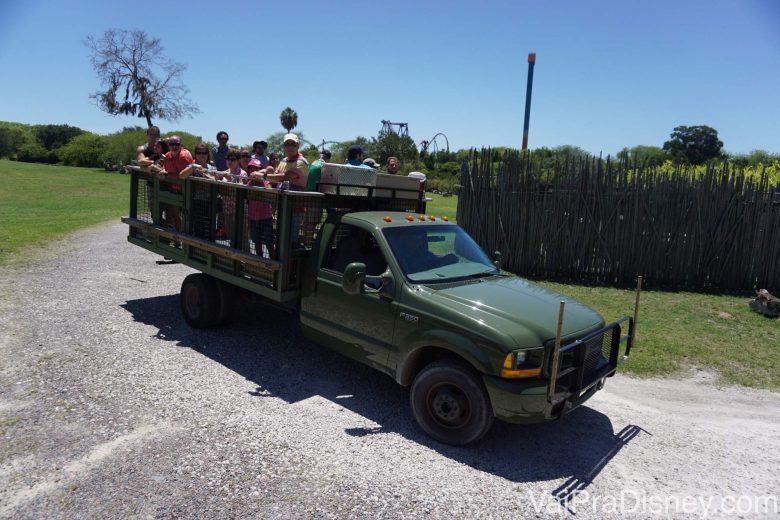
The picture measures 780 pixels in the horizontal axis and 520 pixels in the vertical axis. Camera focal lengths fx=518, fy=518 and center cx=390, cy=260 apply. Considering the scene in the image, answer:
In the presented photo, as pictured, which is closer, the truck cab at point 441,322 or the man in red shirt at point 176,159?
the truck cab at point 441,322

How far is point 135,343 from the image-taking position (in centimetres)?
637

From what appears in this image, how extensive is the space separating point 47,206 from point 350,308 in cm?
2198

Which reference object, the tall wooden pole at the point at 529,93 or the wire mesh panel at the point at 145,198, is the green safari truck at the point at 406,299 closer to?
the wire mesh panel at the point at 145,198

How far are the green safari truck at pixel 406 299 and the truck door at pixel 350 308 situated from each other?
12 millimetres

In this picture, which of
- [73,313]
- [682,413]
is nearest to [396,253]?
[682,413]

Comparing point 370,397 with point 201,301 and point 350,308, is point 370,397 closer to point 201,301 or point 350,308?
point 350,308

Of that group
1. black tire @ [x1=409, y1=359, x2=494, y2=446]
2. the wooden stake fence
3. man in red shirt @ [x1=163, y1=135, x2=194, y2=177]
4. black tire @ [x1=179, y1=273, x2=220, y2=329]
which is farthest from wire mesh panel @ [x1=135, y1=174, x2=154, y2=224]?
the wooden stake fence

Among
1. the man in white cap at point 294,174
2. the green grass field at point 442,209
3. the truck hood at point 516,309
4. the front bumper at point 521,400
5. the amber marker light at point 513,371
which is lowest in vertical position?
the front bumper at point 521,400

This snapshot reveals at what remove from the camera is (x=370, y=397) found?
5.36m

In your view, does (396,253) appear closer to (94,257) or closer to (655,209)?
(655,209)

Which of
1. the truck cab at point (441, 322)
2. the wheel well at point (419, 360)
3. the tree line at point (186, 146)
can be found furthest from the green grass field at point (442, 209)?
the wheel well at point (419, 360)

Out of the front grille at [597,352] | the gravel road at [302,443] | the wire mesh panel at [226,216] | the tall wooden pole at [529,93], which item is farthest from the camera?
the tall wooden pole at [529,93]

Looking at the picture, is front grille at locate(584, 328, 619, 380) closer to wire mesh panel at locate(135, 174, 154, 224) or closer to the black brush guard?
the black brush guard

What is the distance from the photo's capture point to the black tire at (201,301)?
682cm
